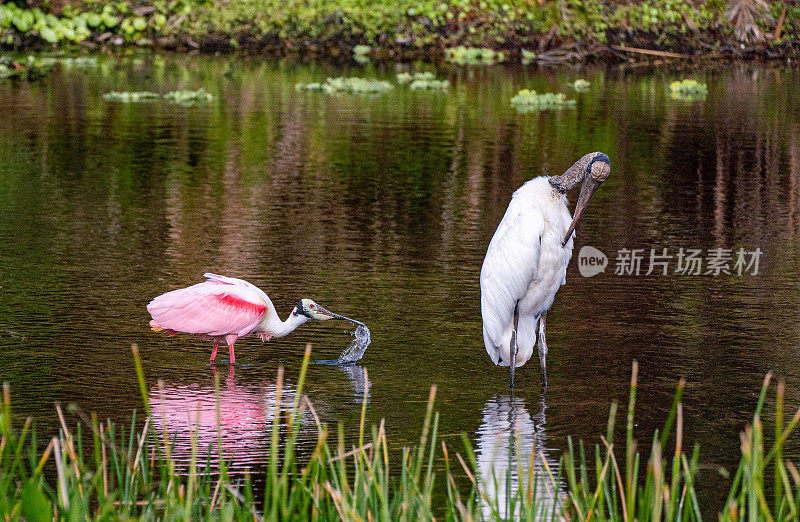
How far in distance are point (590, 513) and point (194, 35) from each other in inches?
1123

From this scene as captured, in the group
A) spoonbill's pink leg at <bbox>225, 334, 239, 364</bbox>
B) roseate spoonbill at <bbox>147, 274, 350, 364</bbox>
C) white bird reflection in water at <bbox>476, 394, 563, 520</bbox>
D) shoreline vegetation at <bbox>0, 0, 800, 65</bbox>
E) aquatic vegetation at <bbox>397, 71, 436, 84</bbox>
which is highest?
shoreline vegetation at <bbox>0, 0, 800, 65</bbox>

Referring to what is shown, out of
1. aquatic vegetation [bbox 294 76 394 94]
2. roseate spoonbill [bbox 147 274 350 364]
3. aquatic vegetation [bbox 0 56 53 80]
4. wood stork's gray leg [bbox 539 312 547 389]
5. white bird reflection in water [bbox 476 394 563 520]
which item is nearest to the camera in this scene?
white bird reflection in water [bbox 476 394 563 520]

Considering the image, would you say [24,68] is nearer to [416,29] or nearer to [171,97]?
[171,97]

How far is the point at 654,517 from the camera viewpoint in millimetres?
3537

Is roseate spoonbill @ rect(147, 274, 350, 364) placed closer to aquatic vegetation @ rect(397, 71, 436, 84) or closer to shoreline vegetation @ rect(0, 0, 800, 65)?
aquatic vegetation @ rect(397, 71, 436, 84)

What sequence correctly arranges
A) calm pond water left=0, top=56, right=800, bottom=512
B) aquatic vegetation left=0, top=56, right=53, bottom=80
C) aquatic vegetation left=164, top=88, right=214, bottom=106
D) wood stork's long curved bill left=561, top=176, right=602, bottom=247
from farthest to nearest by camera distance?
1. aquatic vegetation left=0, top=56, right=53, bottom=80
2. aquatic vegetation left=164, top=88, right=214, bottom=106
3. wood stork's long curved bill left=561, top=176, right=602, bottom=247
4. calm pond water left=0, top=56, right=800, bottom=512

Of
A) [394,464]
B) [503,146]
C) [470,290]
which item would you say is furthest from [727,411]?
[503,146]

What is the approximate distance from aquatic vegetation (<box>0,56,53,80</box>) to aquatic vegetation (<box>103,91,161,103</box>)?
367cm

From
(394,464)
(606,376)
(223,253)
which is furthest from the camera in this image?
(223,253)

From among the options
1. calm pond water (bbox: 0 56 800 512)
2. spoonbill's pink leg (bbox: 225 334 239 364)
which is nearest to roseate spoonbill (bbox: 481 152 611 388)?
calm pond water (bbox: 0 56 800 512)

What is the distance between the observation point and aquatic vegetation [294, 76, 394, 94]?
2270 centimetres

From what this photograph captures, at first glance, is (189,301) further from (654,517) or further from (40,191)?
(40,191)

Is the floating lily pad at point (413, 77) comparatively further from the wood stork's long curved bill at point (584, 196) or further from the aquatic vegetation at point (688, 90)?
the wood stork's long curved bill at point (584, 196)

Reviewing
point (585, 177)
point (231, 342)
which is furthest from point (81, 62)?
point (585, 177)
